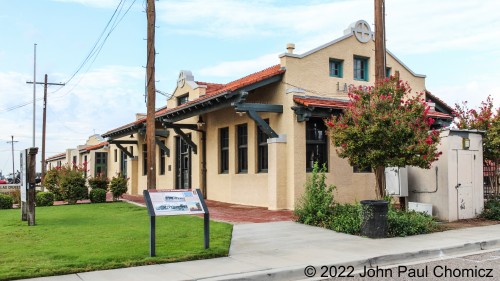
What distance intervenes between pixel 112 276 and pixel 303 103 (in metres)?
10.0

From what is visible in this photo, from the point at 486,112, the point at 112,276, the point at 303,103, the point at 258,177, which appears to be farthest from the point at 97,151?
the point at 112,276

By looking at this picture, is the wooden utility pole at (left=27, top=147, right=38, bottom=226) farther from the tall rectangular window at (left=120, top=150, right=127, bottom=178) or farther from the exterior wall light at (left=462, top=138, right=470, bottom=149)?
the tall rectangular window at (left=120, top=150, right=127, bottom=178)

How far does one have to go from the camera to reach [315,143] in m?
17.6

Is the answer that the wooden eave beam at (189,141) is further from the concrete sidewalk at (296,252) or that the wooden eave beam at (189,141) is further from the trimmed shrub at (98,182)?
the concrete sidewalk at (296,252)

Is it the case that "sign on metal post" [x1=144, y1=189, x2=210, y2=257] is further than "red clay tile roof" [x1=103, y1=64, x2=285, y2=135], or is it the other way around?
"red clay tile roof" [x1=103, y1=64, x2=285, y2=135]

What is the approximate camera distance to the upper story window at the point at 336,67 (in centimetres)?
1877

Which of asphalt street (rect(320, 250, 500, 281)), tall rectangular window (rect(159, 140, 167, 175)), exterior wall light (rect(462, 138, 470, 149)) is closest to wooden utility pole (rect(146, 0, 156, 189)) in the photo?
asphalt street (rect(320, 250, 500, 281))

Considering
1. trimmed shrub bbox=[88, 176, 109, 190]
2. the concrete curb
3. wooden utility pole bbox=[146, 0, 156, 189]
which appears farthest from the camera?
trimmed shrub bbox=[88, 176, 109, 190]

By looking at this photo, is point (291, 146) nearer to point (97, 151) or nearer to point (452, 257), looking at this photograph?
point (452, 257)

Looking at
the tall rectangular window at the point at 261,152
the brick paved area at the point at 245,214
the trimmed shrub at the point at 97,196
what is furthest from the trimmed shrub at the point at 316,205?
the trimmed shrub at the point at 97,196

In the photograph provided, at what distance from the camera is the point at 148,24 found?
51.4ft

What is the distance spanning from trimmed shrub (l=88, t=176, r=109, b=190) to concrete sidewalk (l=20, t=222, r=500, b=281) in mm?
13084

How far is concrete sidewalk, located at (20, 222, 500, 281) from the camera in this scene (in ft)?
25.0

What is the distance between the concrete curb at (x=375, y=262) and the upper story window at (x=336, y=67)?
953 centimetres
